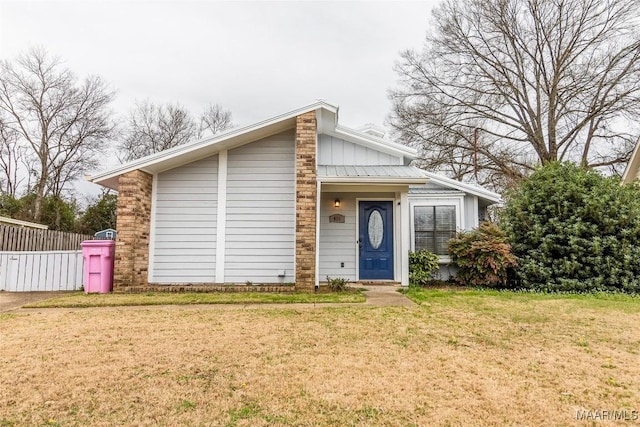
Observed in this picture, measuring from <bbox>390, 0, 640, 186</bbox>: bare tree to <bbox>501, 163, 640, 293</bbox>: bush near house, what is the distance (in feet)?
24.8

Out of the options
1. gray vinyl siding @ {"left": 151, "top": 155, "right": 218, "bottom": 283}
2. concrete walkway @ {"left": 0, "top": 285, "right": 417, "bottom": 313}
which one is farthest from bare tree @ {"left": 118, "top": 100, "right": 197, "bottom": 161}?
concrete walkway @ {"left": 0, "top": 285, "right": 417, "bottom": 313}

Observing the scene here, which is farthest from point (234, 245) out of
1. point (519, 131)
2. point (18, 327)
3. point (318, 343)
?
point (519, 131)

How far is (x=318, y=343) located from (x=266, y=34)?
15.0 meters

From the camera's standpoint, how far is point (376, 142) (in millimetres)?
9438

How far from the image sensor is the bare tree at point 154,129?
1001 inches

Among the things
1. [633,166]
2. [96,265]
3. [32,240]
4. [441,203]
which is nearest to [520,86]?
[633,166]

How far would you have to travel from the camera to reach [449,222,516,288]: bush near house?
864 centimetres

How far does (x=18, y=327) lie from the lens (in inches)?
193

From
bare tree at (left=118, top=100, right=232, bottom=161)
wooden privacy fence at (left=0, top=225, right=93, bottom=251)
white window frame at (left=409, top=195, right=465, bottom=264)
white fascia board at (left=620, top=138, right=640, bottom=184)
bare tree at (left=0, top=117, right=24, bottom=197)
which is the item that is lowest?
wooden privacy fence at (left=0, top=225, right=93, bottom=251)

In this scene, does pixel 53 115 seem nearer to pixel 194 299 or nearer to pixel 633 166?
pixel 194 299

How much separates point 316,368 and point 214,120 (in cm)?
2635

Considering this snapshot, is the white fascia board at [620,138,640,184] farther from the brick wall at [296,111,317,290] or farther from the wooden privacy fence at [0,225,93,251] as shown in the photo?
the wooden privacy fence at [0,225,93,251]

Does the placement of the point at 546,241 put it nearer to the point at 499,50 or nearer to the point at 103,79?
the point at 499,50

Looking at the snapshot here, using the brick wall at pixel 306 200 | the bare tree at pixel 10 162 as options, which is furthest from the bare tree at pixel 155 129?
the brick wall at pixel 306 200
